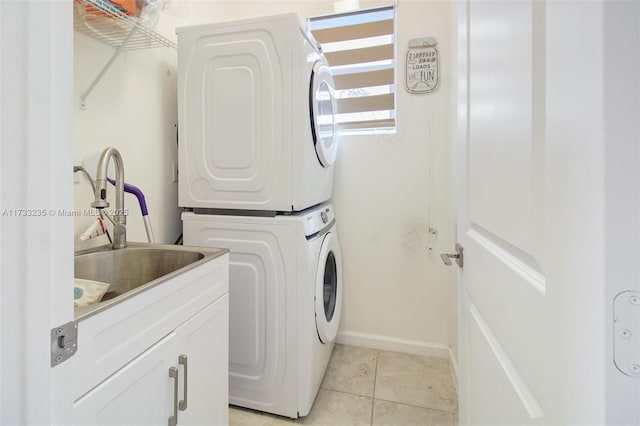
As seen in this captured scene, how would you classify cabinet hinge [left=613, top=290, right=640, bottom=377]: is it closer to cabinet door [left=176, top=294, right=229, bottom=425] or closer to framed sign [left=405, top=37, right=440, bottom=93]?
cabinet door [left=176, top=294, right=229, bottom=425]

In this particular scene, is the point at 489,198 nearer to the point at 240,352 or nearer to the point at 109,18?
the point at 240,352

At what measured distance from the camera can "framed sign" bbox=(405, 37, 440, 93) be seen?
2041 mm

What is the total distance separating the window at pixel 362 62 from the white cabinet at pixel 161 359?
4.95ft

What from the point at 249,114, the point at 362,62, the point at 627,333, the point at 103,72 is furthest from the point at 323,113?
the point at 627,333

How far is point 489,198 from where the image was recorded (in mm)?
765

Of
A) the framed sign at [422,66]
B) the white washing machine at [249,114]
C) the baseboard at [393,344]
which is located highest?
the framed sign at [422,66]

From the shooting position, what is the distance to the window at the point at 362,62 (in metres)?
2.13

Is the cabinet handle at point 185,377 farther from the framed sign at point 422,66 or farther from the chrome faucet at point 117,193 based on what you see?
the framed sign at point 422,66

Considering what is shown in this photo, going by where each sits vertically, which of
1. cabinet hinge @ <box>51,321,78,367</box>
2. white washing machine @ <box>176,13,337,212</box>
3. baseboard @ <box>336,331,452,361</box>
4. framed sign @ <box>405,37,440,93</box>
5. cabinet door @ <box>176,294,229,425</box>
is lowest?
baseboard @ <box>336,331,452,361</box>

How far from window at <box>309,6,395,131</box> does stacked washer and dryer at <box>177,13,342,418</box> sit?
0.60 meters

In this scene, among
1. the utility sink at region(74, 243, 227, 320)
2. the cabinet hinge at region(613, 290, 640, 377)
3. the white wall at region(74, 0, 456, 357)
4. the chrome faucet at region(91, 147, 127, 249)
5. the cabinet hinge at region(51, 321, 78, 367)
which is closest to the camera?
the cabinet hinge at region(613, 290, 640, 377)

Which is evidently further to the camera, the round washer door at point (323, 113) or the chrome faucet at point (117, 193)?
the round washer door at point (323, 113)

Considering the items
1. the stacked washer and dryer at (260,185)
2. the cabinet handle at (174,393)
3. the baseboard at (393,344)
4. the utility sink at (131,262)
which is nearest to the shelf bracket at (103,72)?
the stacked washer and dryer at (260,185)

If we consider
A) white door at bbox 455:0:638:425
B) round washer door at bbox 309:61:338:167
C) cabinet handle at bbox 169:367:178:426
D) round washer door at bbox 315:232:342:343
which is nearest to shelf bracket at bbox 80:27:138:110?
round washer door at bbox 309:61:338:167
